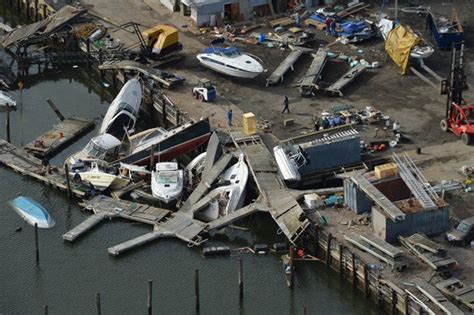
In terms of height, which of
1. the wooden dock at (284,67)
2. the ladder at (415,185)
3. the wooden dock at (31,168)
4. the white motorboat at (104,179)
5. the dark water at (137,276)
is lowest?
the dark water at (137,276)

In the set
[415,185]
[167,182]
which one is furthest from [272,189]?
[415,185]

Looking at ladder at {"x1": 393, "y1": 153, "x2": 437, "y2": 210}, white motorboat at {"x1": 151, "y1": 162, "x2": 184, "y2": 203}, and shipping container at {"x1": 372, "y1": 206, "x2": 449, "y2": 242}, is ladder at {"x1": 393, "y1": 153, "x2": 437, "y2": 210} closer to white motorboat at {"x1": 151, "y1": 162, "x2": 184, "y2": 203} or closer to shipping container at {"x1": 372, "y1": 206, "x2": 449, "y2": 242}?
shipping container at {"x1": 372, "y1": 206, "x2": 449, "y2": 242}

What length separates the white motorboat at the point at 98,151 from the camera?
79.1 m

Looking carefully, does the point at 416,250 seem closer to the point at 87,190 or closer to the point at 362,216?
the point at 362,216

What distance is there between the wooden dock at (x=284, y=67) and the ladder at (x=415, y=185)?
18.3 m

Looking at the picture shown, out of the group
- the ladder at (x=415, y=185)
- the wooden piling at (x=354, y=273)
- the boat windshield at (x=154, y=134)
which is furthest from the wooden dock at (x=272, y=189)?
the ladder at (x=415, y=185)

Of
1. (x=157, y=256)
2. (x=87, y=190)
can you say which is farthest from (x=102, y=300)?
(x=87, y=190)

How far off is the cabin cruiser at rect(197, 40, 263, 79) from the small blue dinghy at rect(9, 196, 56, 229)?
825 inches

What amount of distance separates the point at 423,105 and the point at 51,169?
2787 cm

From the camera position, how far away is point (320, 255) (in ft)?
227

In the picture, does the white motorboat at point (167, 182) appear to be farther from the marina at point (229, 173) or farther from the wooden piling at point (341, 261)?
the wooden piling at point (341, 261)

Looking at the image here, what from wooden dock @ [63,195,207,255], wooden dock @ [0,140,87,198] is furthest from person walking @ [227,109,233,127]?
wooden dock @ [0,140,87,198]

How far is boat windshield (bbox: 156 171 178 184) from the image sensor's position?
75375 mm

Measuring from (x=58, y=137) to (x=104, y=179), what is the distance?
31.5 ft
